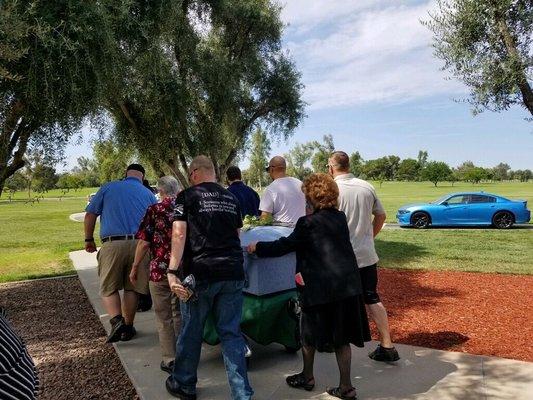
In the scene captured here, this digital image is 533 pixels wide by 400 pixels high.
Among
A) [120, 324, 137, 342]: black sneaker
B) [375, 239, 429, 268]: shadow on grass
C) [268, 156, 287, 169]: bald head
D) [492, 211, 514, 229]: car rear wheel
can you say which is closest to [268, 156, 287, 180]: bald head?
[268, 156, 287, 169]: bald head

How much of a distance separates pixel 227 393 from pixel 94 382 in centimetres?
139

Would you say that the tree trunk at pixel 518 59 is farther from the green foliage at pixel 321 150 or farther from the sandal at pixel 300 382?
the green foliage at pixel 321 150

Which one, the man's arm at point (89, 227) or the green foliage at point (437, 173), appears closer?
the man's arm at point (89, 227)

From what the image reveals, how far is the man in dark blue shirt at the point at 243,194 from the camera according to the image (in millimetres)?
6754

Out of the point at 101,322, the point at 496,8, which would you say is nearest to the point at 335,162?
the point at 101,322

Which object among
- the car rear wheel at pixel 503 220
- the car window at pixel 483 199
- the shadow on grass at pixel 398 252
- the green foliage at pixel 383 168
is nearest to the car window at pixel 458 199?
the car window at pixel 483 199

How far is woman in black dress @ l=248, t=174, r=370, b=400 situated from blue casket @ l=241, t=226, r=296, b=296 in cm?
Answer: 51

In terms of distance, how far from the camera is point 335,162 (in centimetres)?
463

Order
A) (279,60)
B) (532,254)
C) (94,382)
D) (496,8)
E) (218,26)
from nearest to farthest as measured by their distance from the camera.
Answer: (94,382)
(496,8)
(532,254)
(218,26)
(279,60)

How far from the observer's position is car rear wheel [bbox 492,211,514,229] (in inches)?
733

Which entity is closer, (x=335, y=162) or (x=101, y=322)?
(x=335, y=162)

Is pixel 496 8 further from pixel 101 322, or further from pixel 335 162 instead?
pixel 101 322

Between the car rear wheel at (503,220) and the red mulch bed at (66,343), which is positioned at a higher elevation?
the car rear wheel at (503,220)

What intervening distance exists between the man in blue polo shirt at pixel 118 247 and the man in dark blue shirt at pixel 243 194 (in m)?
1.65
